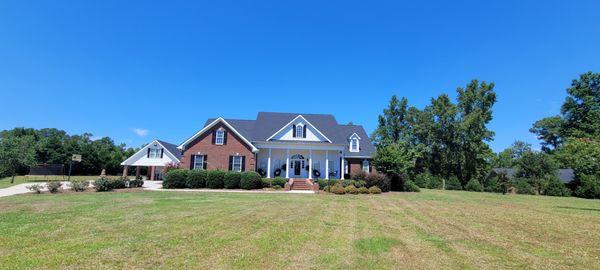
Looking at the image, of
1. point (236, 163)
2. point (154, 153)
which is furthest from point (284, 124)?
point (154, 153)

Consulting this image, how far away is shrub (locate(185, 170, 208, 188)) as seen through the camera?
1007 inches

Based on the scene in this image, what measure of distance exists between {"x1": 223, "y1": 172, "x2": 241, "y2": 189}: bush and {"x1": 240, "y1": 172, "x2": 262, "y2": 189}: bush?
0.37m

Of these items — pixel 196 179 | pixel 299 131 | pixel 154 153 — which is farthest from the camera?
pixel 154 153

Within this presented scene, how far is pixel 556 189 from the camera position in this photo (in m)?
34.6

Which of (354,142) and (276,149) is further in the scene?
(354,142)

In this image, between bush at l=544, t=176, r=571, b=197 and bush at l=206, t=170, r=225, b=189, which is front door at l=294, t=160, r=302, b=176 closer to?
bush at l=206, t=170, r=225, b=189

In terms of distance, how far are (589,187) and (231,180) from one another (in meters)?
35.3

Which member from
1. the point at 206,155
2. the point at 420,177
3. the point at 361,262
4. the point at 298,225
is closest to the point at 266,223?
the point at 298,225

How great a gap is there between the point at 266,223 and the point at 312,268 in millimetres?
4430

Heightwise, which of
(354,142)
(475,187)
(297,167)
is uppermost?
(354,142)

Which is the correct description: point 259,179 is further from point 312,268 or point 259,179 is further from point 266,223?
point 312,268

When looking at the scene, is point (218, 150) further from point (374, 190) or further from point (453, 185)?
point (453, 185)

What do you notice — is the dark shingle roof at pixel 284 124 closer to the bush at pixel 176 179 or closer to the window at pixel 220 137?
the window at pixel 220 137

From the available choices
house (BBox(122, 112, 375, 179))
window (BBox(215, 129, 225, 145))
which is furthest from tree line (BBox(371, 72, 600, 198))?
window (BBox(215, 129, 225, 145))
